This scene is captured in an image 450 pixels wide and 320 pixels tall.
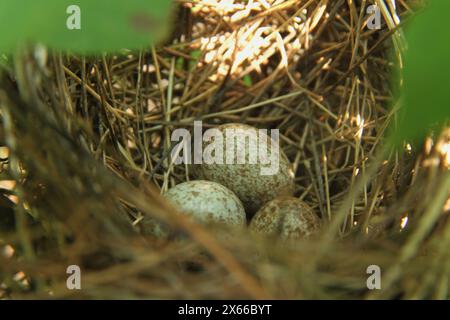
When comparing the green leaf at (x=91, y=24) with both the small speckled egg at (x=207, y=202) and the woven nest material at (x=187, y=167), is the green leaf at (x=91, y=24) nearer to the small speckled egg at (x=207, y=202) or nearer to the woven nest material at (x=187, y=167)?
the woven nest material at (x=187, y=167)

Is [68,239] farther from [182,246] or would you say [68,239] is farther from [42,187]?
[182,246]

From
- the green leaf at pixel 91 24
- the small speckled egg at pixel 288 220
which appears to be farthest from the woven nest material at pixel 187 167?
the green leaf at pixel 91 24

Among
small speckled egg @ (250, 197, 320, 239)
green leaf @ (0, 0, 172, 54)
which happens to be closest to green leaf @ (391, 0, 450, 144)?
green leaf @ (0, 0, 172, 54)

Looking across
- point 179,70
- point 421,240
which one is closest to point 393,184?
point 421,240

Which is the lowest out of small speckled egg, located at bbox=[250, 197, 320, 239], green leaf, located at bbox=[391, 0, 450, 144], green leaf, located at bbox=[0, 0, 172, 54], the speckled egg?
small speckled egg, located at bbox=[250, 197, 320, 239]

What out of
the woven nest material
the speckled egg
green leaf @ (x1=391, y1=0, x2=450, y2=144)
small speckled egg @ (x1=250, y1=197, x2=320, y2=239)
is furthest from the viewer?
the speckled egg

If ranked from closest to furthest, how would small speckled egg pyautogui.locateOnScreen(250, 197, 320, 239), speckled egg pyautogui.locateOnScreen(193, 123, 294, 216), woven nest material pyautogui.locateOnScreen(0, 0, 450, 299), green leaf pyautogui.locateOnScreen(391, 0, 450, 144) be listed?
green leaf pyautogui.locateOnScreen(391, 0, 450, 144) < woven nest material pyautogui.locateOnScreen(0, 0, 450, 299) < small speckled egg pyautogui.locateOnScreen(250, 197, 320, 239) < speckled egg pyautogui.locateOnScreen(193, 123, 294, 216)

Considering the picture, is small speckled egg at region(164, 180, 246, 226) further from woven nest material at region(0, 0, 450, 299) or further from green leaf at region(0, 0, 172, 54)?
green leaf at region(0, 0, 172, 54)
